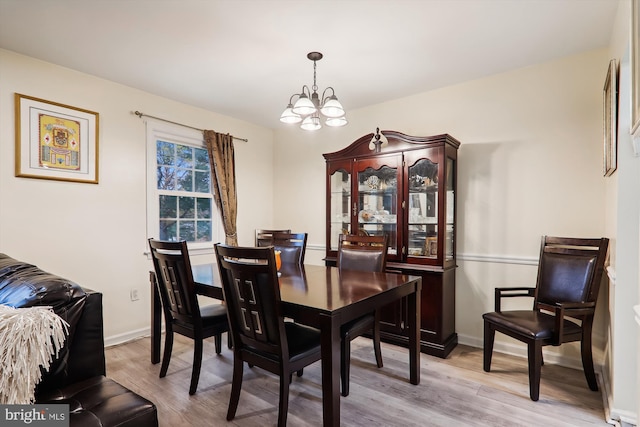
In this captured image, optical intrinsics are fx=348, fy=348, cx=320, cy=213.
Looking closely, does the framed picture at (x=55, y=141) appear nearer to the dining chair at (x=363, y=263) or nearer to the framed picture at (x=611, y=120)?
the dining chair at (x=363, y=263)

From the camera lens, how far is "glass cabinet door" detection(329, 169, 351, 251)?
3621 millimetres

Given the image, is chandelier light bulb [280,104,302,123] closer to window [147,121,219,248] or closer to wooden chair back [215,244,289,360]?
wooden chair back [215,244,289,360]

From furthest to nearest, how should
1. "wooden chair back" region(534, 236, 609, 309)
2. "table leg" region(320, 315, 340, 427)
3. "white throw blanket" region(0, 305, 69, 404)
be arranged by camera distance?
"wooden chair back" region(534, 236, 609, 309), "table leg" region(320, 315, 340, 427), "white throw blanket" region(0, 305, 69, 404)

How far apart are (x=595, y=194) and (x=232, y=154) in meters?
3.54

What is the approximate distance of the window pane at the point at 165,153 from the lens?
363 cm

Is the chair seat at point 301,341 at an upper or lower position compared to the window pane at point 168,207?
lower

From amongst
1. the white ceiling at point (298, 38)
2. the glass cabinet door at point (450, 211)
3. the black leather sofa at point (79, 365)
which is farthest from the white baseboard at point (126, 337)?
the glass cabinet door at point (450, 211)

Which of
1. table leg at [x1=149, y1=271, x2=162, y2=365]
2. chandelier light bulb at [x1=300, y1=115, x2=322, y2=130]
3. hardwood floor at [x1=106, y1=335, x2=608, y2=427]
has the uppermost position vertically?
chandelier light bulb at [x1=300, y1=115, x2=322, y2=130]

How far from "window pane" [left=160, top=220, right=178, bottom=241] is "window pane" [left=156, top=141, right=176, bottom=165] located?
636 millimetres

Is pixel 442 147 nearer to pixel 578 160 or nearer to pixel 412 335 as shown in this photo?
pixel 578 160

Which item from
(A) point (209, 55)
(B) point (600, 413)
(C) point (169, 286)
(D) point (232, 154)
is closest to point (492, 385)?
(B) point (600, 413)

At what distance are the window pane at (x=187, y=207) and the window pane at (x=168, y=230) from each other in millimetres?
134

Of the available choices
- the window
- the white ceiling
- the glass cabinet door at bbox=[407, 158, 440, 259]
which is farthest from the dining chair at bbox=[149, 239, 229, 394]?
the glass cabinet door at bbox=[407, 158, 440, 259]

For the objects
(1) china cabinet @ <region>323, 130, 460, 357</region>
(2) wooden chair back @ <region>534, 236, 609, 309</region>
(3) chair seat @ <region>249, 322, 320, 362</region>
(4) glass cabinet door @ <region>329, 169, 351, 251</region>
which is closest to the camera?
(3) chair seat @ <region>249, 322, 320, 362</region>
